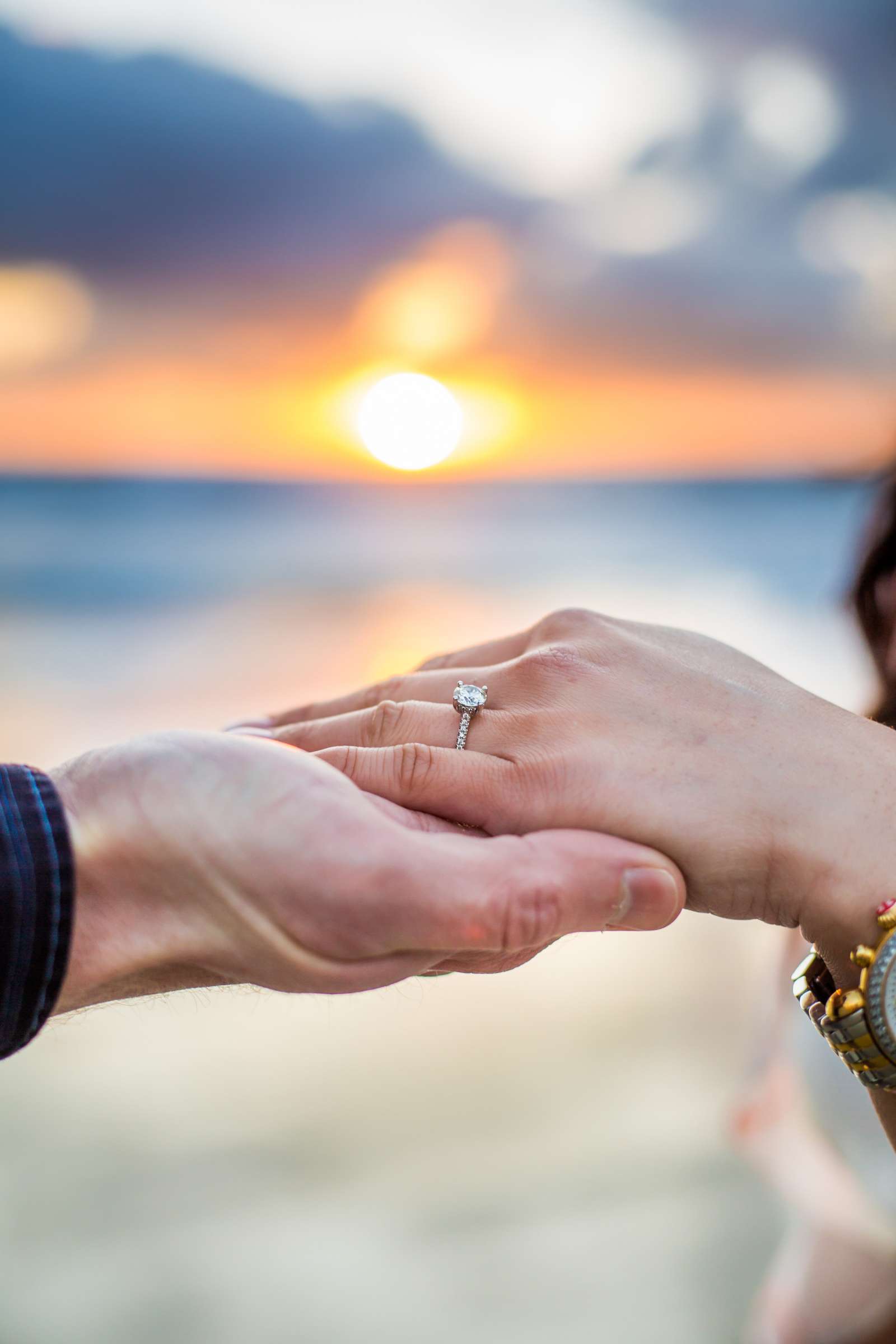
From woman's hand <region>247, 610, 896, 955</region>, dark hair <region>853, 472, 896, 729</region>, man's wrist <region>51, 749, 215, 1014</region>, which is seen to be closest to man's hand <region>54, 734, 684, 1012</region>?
man's wrist <region>51, 749, 215, 1014</region>

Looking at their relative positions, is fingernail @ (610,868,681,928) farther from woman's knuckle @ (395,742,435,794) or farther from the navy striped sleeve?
the navy striped sleeve

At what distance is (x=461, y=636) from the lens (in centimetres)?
808

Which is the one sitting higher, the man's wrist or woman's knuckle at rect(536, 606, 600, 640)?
woman's knuckle at rect(536, 606, 600, 640)

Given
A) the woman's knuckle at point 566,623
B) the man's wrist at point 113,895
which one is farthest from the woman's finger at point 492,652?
the man's wrist at point 113,895

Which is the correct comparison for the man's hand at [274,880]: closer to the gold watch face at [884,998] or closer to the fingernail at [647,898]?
the fingernail at [647,898]

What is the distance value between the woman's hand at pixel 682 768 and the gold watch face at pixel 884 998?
0.06m

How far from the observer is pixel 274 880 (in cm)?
120

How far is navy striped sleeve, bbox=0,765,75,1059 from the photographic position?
1.09 meters

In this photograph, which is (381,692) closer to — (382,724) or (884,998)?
(382,724)

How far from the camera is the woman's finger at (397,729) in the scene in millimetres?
1576

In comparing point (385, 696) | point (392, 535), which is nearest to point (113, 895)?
point (385, 696)

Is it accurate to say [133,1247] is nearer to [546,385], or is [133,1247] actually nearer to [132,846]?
[132,846]

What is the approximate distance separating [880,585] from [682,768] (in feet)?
3.78

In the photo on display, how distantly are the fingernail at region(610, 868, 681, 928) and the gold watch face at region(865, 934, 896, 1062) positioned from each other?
27cm
